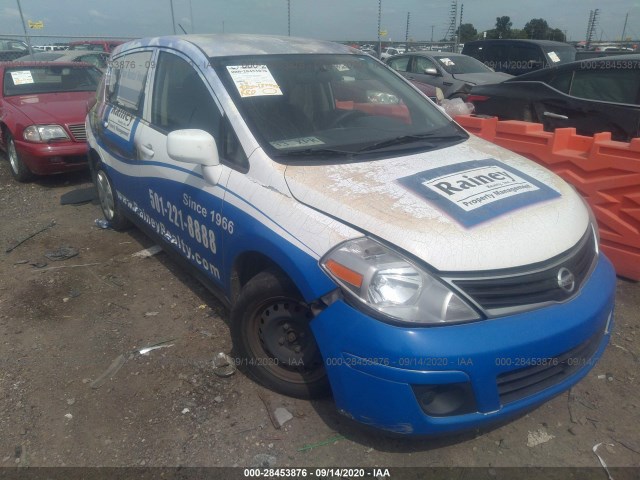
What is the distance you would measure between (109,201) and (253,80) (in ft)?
8.66

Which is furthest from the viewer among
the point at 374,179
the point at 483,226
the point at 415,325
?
the point at 374,179

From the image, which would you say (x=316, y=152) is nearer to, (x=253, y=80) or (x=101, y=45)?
(x=253, y=80)

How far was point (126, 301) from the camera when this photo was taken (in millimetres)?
3799

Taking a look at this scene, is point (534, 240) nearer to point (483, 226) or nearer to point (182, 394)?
point (483, 226)

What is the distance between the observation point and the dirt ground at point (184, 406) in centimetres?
238

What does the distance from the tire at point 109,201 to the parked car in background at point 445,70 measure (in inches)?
297

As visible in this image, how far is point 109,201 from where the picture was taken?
4.94m

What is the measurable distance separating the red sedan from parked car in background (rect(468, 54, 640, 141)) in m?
4.87

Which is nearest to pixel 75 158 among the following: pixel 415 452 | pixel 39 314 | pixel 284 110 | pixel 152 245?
pixel 152 245

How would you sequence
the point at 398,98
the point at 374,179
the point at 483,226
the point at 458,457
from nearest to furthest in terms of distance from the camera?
the point at 483,226
the point at 458,457
the point at 374,179
the point at 398,98

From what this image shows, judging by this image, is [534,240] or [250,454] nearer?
[534,240]

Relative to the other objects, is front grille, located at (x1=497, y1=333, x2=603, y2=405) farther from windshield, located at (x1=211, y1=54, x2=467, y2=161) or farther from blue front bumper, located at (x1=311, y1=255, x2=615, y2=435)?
windshield, located at (x1=211, y1=54, x2=467, y2=161)

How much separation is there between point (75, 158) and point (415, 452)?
5705 millimetres

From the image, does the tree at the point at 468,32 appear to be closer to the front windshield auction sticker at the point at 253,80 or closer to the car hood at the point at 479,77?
the car hood at the point at 479,77
